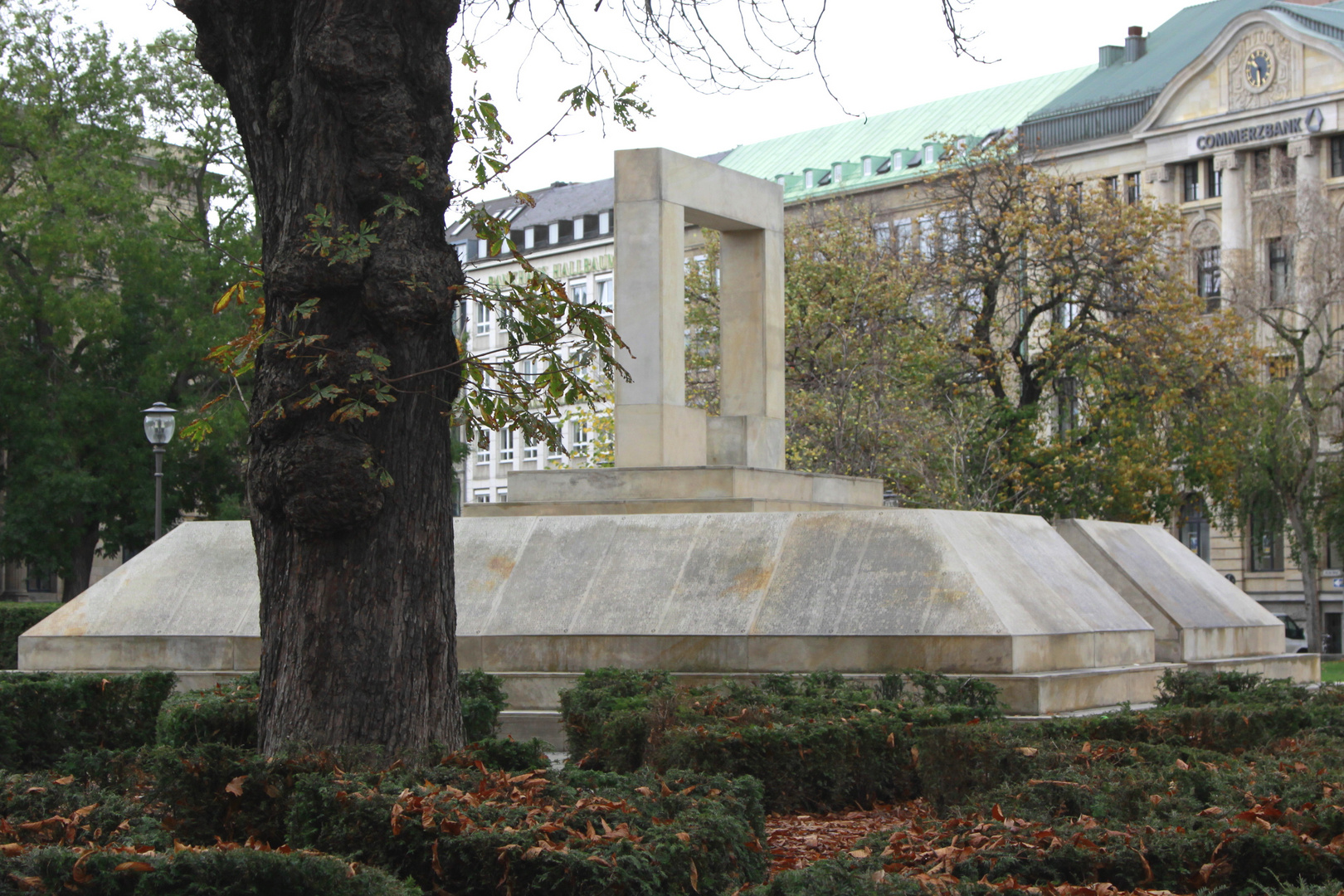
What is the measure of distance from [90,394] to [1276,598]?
3616cm

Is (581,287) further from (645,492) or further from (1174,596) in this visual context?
(645,492)

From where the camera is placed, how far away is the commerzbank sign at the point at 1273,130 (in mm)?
48344

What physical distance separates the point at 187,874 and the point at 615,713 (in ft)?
13.4

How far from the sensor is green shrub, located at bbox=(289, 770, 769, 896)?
4.59 meters

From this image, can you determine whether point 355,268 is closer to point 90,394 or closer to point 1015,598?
point 1015,598

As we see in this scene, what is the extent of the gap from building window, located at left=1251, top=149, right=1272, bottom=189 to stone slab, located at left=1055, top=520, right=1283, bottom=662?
38181 mm

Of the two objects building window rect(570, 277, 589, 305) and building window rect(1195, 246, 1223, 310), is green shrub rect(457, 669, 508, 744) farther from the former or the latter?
building window rect(570, 277, 589, 305)

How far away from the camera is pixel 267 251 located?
22.3 ft

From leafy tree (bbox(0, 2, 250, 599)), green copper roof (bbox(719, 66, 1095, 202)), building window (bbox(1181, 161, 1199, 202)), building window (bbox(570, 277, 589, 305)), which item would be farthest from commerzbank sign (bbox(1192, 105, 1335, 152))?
leafy tree (bbox(0, 2, 250, 599))

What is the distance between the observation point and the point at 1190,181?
53.0m

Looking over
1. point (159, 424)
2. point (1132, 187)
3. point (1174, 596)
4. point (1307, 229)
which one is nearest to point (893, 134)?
point (1132, 187)

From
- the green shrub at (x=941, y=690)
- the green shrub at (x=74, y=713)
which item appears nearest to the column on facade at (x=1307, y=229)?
the green shrub at (x=941, y=690)

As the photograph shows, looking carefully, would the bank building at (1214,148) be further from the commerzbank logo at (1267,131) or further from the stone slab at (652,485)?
the stone slab at (652,485)

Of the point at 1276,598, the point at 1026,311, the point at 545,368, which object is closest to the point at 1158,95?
the point at 1276,598
